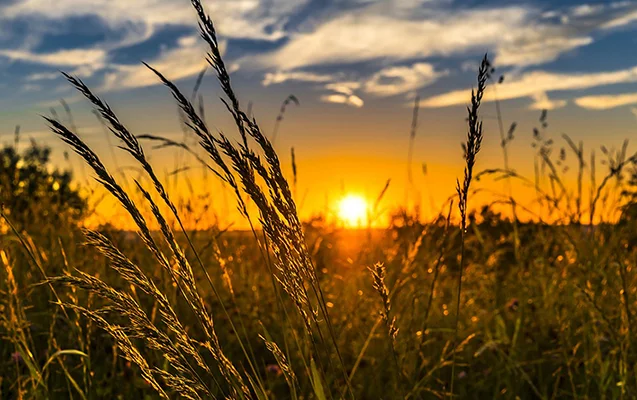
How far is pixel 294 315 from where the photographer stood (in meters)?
4.05

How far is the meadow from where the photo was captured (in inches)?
51.3

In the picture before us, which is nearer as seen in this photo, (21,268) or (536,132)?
(21,268)

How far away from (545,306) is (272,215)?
3002 mm

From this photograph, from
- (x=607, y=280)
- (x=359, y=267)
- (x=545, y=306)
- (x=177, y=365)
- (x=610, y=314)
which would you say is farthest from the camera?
(x=359, y=267)

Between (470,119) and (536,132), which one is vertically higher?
(536,132)

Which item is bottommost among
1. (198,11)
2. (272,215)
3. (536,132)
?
(272,215)

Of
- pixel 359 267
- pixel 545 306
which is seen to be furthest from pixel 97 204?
pixel 545 306

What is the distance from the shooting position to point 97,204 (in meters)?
4.59

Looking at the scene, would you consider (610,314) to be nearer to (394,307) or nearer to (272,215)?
(394,307)

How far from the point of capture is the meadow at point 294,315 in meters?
1.30

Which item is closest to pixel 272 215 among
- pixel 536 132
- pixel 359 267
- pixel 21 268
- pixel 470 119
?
pixel 470 119

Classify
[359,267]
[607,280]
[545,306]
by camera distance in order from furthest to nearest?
[359,267]
[545,306]
[607,280]

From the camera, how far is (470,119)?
53.8 inches

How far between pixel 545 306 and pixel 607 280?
1.97ft
